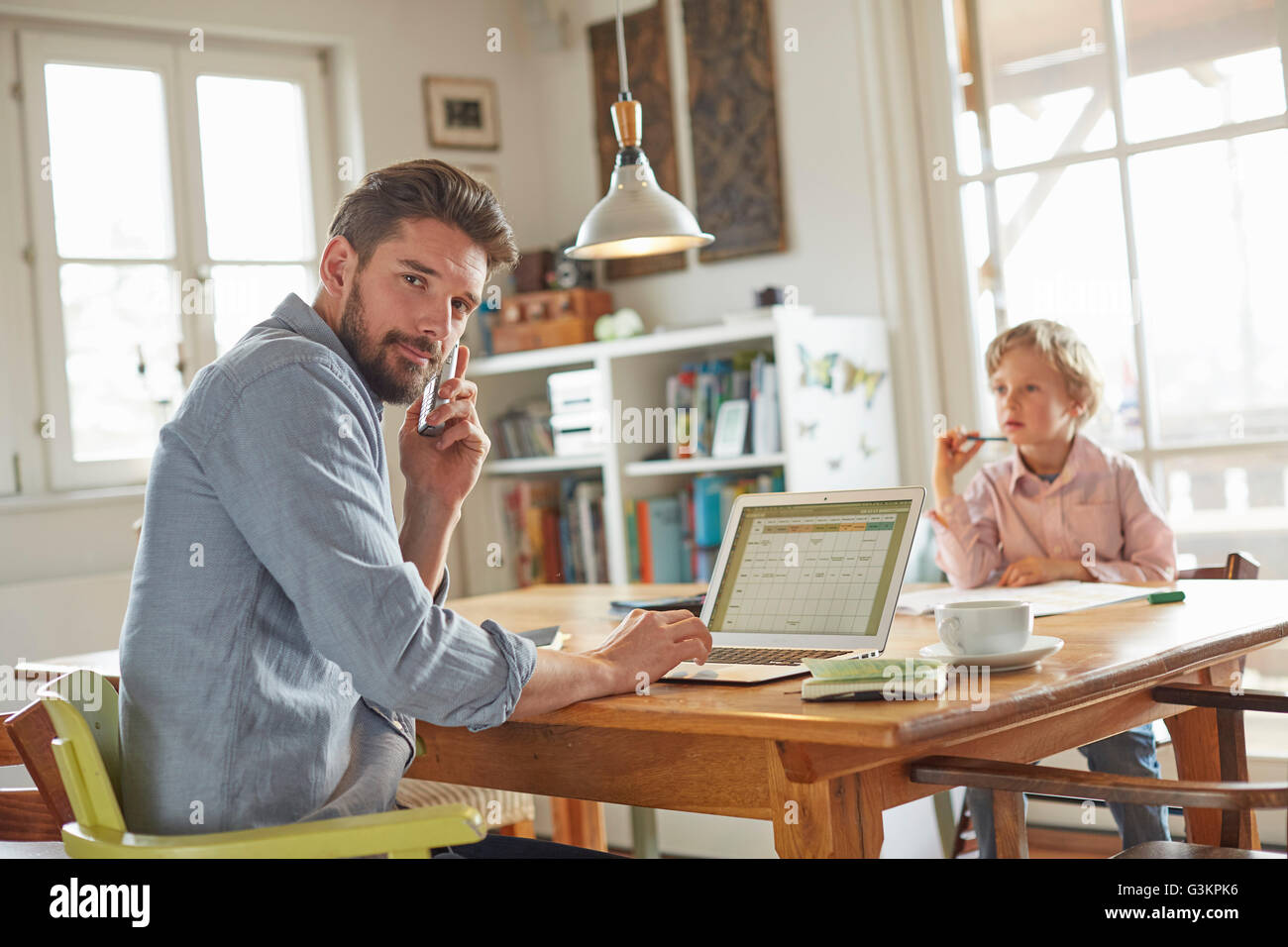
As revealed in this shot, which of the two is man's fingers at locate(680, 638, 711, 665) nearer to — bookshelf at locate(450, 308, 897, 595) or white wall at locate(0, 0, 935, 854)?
white wall at locate(0, 0, 935, 854)

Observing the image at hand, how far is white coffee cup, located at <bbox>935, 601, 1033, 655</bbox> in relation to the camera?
1552 millimetres

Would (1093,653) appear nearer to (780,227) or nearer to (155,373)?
(780,227)

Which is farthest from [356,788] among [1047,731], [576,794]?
[1047,731]

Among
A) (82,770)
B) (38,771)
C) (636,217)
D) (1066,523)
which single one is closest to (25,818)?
(38,771)

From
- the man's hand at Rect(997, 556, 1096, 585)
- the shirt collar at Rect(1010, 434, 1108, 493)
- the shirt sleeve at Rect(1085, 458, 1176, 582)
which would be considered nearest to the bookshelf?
the shirt collar at Rect(1010, 434, 1108, 493)

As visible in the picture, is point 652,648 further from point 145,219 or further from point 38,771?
point 145,219

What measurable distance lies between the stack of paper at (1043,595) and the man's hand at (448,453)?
0.70 m

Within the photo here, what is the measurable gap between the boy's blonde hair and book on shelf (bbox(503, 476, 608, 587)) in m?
1.72

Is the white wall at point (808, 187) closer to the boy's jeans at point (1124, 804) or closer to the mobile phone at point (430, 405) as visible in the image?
the boy's jeans at point (1124, 804)

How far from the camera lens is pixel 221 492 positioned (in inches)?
55.1

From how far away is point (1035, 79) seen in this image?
362cm

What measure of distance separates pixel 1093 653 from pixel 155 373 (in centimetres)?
313
